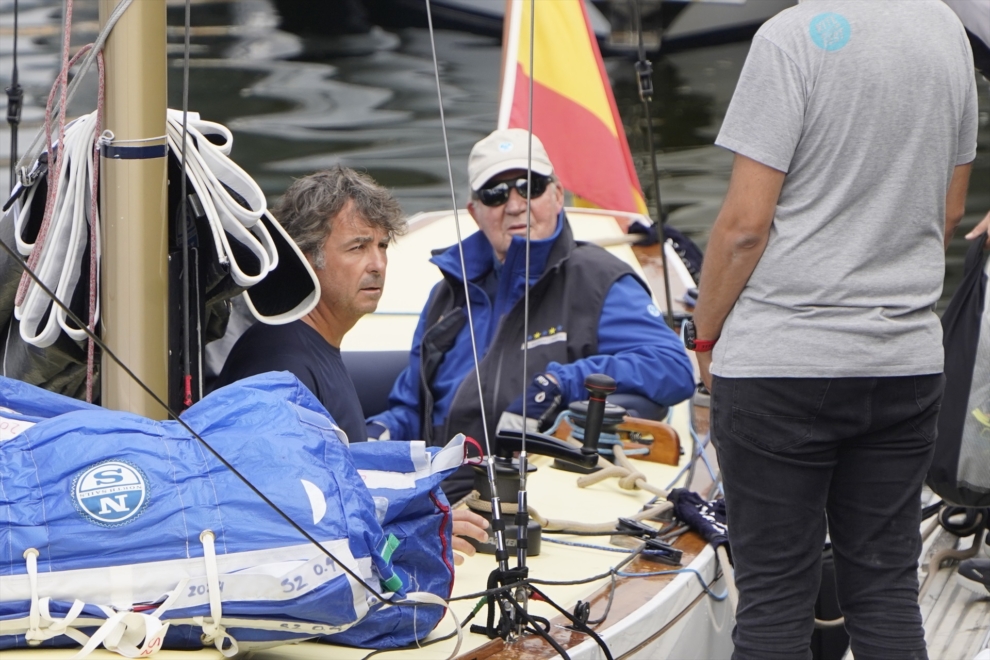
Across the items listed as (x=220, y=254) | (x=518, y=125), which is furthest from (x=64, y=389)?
(x=518, y=125)

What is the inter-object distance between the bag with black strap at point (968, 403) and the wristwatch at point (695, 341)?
2.93 feet

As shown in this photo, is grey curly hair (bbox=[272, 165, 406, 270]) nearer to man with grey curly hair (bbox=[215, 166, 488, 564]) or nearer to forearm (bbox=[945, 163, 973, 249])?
man with grey curly hair (bbox=[215, 166, 488, 564])

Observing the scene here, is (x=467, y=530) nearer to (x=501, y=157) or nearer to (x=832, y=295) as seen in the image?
(x=832, y=295)

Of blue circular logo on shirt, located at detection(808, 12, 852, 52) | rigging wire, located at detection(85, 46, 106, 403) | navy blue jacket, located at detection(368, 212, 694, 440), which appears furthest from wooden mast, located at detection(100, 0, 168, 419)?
navy blue jacket, located at detection(368, 212, 694, 440)

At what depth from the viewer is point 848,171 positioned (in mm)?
1676

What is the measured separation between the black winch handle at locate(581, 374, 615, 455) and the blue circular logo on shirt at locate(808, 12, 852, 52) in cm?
102

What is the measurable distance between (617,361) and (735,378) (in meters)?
1.28

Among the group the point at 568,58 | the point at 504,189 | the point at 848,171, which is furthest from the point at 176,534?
the point at 568,58

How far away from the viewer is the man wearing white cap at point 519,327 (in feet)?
9.87

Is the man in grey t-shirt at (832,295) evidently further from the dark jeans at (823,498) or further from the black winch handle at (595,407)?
the black winch handle at (595,407)

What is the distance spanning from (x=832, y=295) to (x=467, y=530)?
0.76 m

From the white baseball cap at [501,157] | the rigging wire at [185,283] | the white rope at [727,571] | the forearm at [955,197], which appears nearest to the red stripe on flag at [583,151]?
the white baseball cap at [501,157]

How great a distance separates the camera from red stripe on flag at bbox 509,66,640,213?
4801mm

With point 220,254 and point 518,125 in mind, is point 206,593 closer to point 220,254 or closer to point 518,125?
point 220,254
